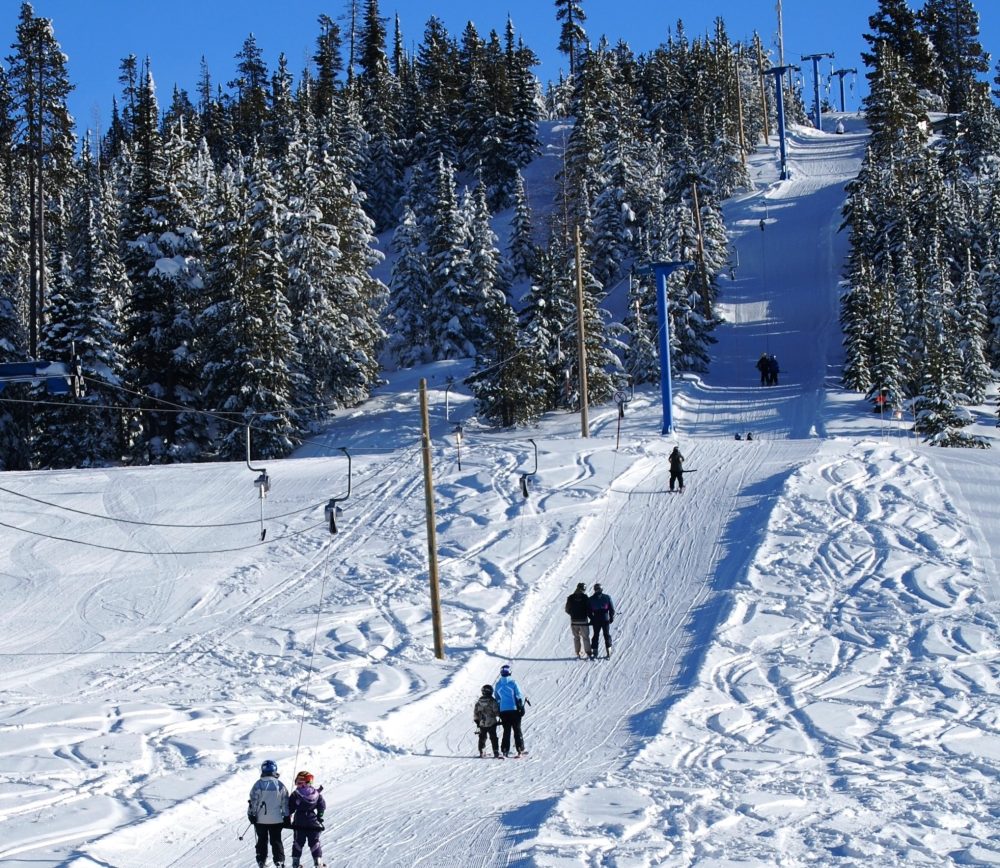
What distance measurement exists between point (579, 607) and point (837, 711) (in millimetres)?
5261

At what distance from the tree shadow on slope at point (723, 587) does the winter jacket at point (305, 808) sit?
5.85 metres

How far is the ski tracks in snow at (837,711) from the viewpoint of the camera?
38.2 ft

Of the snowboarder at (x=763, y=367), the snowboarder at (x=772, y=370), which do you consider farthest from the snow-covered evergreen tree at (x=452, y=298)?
the snowboarder at (x=772, y=370)

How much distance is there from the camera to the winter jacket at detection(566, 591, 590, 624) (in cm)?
2100

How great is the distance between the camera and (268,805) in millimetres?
11617

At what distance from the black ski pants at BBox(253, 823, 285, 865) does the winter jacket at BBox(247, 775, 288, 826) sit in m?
0.06

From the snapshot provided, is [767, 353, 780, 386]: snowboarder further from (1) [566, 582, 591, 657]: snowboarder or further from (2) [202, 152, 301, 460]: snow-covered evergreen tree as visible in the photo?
(1) [566, 582, 591, 657]: snowboarder

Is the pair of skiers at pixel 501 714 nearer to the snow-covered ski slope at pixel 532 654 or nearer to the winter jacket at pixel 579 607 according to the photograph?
the snow-covered ski slope at pixel 532 654

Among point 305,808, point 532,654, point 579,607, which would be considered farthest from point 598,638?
point 305,808

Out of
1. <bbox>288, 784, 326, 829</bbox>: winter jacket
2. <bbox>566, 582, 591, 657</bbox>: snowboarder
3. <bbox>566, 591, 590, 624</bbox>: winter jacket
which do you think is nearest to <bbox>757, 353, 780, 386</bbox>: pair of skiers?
<bbox>566, 582, 591, 657</bbox>: snowboarder

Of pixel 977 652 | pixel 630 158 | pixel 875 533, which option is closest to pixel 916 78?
pixel 630 158

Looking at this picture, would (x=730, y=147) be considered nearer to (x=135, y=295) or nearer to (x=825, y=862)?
(x=135, y=295)

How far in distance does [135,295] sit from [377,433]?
11.1 metres

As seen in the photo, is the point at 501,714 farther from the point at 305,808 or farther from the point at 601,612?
the point at 305,808
